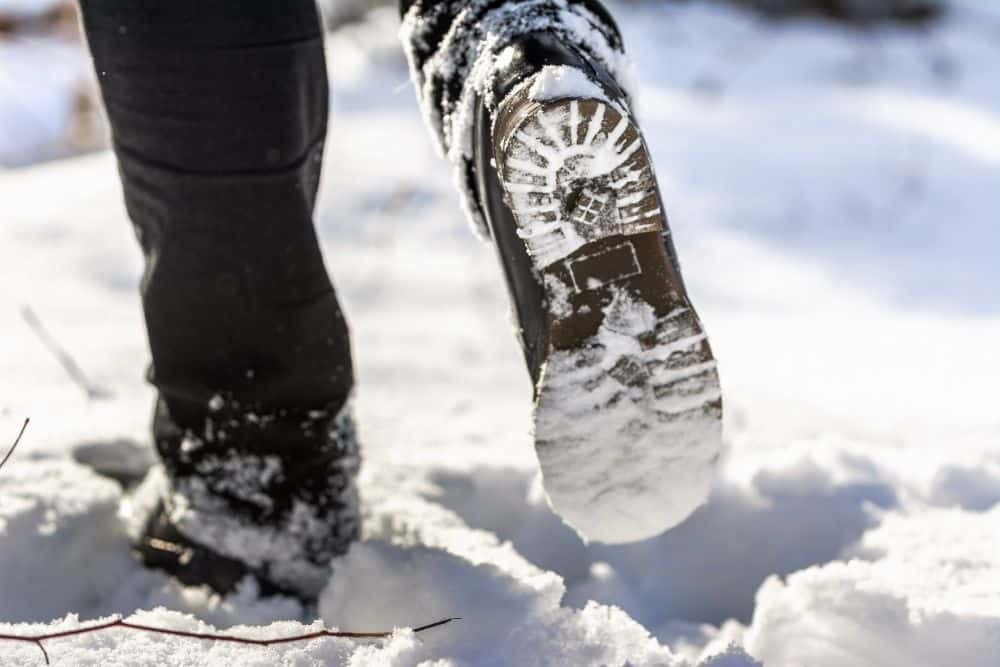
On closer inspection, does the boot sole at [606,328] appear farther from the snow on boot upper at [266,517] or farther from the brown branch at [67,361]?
the brown branch at [67,361]

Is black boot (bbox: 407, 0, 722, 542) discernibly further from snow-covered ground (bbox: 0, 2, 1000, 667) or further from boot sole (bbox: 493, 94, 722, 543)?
snow-covered ground (bbox: 0, 2, 1000, 667)

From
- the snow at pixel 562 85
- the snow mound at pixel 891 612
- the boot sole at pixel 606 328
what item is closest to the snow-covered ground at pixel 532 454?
the snow mound at pixel 891 612

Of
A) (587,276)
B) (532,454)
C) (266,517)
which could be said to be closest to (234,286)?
(266,517)

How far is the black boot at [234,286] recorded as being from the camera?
971 millimetres

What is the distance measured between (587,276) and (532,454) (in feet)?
2.08

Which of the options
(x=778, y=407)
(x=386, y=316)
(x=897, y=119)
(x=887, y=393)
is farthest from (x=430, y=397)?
(x=897, y=119)

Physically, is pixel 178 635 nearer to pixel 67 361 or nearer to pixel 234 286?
pixel 234 286

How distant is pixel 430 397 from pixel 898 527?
0.88m

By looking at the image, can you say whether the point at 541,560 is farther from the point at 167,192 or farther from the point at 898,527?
the point at 167,192

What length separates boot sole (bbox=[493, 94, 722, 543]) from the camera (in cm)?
84

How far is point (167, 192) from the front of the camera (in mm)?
1011

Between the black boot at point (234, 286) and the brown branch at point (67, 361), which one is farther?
the brown branch at point (67, 361)

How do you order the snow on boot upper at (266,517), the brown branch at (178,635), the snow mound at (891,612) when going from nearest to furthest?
the brown branch at (178,635)
the snow mound at (891,612)
the snow on boot upper at (266,517)

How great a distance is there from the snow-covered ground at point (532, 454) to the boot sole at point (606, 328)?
0.13 meters
